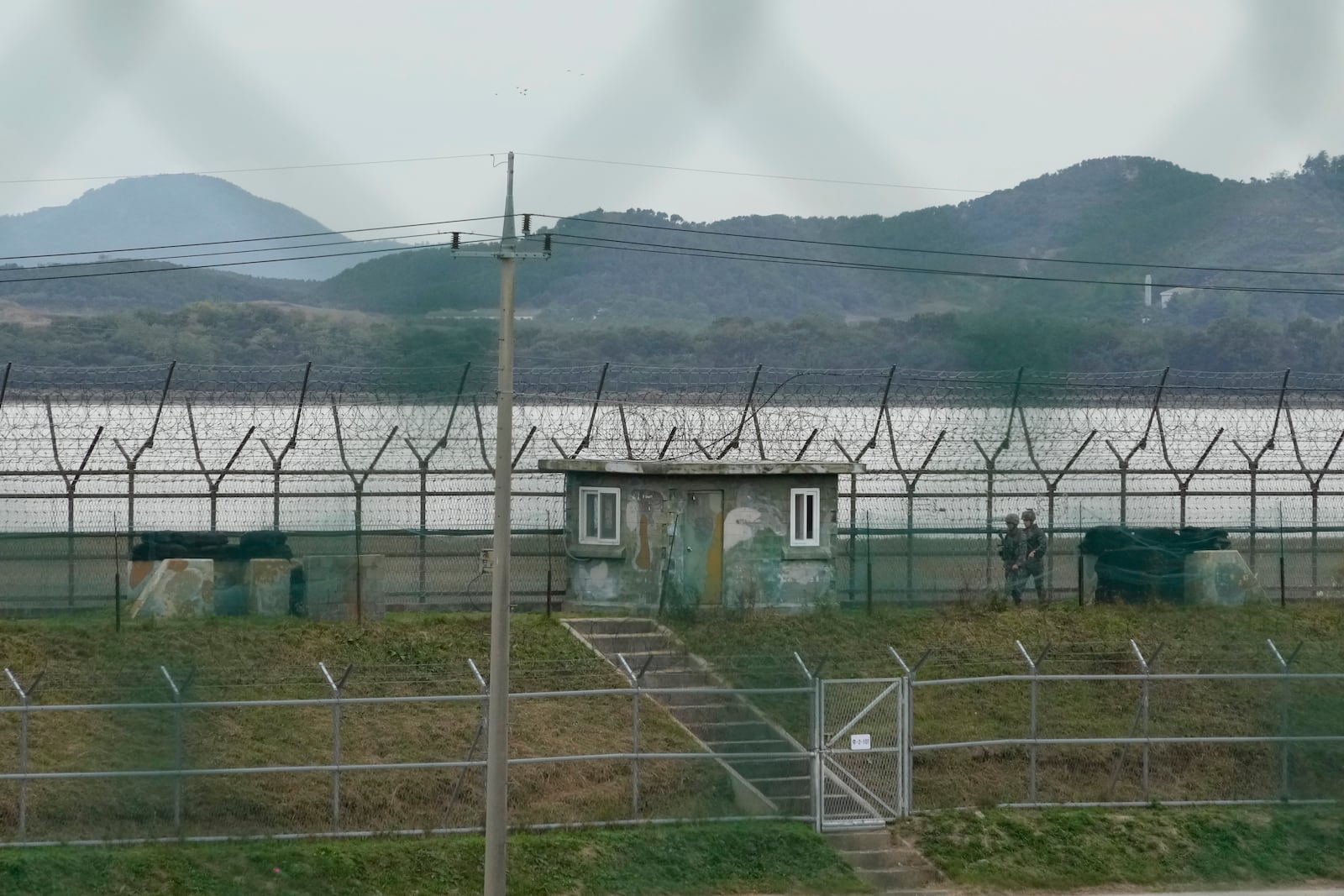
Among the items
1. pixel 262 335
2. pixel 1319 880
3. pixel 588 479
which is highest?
pixel 262 335

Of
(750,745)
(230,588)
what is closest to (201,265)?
(230,588)

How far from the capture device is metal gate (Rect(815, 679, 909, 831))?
16781 millimetres

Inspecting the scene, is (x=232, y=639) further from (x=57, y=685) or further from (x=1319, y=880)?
(x=1319, y=880)

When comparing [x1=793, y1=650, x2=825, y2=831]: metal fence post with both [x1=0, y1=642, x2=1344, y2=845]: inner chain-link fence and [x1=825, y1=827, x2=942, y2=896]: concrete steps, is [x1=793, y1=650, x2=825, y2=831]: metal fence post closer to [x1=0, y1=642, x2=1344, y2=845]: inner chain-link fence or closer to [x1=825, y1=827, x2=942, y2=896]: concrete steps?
[x1=0, y1=642, x2=1344, y2=845]: inner chain-link fence

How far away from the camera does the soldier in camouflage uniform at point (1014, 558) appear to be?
2394cm

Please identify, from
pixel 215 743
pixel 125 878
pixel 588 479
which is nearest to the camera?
pixel 125 878

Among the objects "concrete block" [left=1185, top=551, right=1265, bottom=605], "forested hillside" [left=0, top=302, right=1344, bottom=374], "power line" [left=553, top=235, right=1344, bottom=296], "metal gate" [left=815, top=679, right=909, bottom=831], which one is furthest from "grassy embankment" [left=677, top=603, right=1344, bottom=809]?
"power line" [left=553, top=235, right=1344, bottom=296]

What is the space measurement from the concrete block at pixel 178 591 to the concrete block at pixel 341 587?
111 cm

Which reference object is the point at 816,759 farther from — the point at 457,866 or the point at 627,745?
the point at 457,866

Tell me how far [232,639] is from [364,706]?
2349 millimetres

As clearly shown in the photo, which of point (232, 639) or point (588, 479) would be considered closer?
point (232, 639)

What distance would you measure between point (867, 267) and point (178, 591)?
10.5m

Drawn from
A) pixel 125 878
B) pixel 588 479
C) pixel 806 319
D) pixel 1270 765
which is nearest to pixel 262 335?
pixel 588 479

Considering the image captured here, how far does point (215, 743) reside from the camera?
54.2ft
